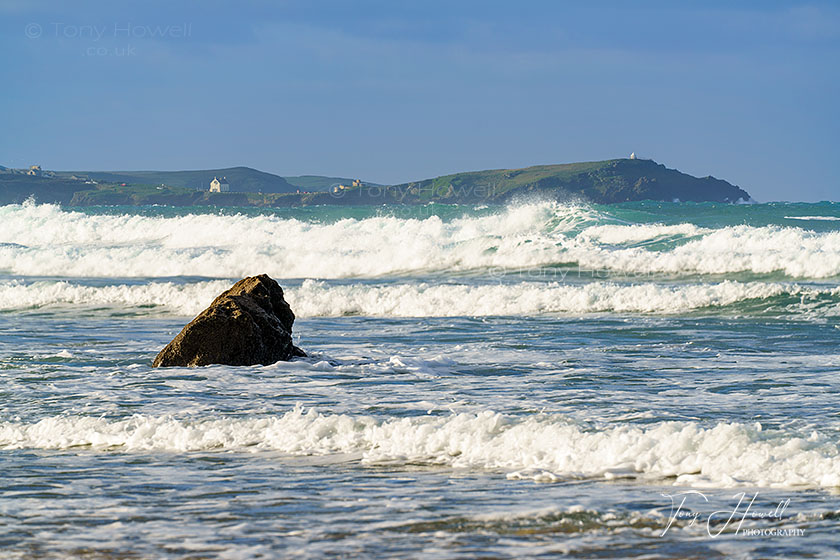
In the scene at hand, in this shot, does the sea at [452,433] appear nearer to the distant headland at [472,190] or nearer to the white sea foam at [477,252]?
the white sea foam at [477,252]

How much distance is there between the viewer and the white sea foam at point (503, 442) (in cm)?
582

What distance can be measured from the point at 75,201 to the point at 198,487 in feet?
376

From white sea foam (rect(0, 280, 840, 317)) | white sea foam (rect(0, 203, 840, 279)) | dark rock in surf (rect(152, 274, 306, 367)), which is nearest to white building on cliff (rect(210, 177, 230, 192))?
white sea foam (rect(0, 203, 840, 279))

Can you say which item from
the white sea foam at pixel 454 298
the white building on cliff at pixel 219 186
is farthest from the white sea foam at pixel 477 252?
the white building on cliff at pixel 219 186

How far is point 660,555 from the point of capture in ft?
13.8

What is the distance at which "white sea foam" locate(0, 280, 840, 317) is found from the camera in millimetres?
17406

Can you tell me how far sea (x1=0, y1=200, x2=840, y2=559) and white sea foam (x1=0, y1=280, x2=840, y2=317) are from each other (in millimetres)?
81

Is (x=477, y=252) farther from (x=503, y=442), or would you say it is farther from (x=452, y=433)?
(x=503, y=442)

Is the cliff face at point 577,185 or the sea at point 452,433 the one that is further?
the cliff face at point 577,185

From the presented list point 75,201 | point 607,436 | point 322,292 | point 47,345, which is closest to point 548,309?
point 322,292

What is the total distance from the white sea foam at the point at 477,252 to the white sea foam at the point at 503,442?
1636cm

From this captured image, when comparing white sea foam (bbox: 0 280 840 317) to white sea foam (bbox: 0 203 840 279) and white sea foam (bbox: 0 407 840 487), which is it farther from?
white sea foam (bbox: 0 407 840 487)

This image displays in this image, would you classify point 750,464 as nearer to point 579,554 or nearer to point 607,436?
point 607,436

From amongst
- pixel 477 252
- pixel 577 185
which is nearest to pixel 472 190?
pixel 577 185
